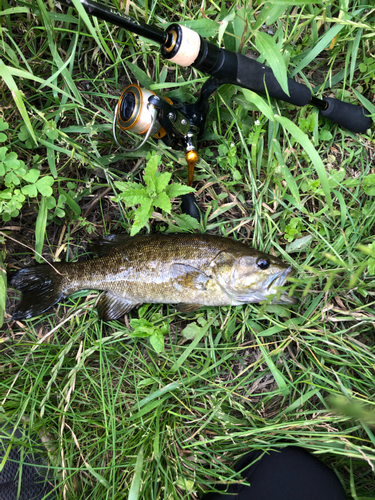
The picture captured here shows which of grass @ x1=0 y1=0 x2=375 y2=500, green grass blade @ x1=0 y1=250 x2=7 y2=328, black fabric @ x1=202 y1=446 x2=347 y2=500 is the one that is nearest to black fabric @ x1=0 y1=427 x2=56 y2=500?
grass @ x1=0 y1=0 x2=375 y2=500

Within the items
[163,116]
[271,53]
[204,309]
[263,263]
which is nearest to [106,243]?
[204,309]

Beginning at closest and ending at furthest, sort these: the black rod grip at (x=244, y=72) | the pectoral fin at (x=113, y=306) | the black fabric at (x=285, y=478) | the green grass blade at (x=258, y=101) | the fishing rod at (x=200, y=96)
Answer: the fishing rod at (x=200, y=96) → the black rod grip at (x=244, y=72) → the green grass blade at (x=258, y=101) → the black fabric at (x=285, y=478) → the pectoral fin at (x=113, y=306)

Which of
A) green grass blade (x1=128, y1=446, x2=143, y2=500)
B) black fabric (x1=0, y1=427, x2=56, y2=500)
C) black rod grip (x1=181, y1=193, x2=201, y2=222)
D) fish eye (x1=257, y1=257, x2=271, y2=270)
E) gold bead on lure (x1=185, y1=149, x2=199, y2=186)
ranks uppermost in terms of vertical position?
gold bead on lure (x1=185, y1=149, x2=199, y2=186)

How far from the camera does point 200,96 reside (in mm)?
2484

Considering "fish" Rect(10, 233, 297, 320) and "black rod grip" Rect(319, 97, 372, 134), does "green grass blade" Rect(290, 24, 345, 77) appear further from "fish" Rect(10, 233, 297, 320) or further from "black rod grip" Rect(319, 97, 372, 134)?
"fish" Rect(10, 233, 297, 320)

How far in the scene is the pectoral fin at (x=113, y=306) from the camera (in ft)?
9.28

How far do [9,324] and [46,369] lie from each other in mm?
546

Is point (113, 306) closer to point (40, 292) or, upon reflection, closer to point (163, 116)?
point (40, 292)

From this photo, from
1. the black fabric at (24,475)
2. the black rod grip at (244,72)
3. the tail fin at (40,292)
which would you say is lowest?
the black fabric at (24,475)

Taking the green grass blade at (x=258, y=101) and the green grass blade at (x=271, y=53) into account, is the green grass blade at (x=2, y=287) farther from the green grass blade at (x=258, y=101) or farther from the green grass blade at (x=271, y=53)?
the green grass blade at (x=271, y=53)

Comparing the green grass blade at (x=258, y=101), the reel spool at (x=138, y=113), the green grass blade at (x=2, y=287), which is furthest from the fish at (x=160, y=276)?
the green grass blade at (x=258, y=101)

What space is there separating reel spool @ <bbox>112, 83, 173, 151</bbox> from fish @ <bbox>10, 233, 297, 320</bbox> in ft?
2.79

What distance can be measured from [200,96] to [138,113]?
49cm

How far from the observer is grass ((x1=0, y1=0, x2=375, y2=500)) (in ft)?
8.51
